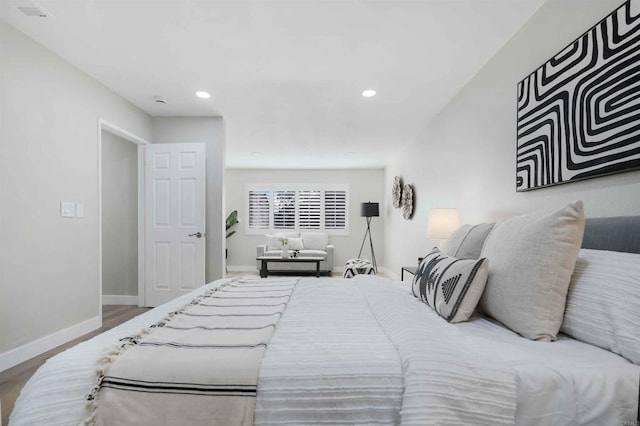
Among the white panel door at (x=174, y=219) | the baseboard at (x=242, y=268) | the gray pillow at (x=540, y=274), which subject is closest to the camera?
the gray pillow at (x=540, y=274)

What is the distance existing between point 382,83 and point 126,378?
2.96m

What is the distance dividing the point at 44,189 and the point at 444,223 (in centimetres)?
347

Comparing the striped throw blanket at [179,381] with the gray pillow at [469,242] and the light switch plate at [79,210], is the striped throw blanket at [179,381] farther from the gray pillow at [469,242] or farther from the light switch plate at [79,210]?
the light switch plate at [79,210]

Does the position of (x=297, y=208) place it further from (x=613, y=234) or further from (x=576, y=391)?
(x=576, y=391)

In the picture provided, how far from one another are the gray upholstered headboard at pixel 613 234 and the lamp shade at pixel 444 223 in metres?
1.51

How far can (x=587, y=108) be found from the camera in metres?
1.51

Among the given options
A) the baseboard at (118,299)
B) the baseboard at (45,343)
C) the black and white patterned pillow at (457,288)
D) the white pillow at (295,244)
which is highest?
the black and white patterned pillow at (457,288)

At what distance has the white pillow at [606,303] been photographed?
948mm

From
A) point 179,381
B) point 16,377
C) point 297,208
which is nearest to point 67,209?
point 16,377

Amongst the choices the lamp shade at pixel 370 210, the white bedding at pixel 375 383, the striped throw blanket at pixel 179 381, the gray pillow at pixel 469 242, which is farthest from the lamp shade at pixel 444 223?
the lamp shade at pixel 370 210

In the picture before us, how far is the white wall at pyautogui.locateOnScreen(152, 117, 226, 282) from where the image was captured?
3969mm

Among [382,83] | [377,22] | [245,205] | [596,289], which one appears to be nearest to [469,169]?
[382,83]

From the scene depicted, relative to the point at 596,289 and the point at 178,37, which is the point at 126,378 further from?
the point at 178,37

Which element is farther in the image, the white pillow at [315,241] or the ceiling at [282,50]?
the white pillow at [315,241]
